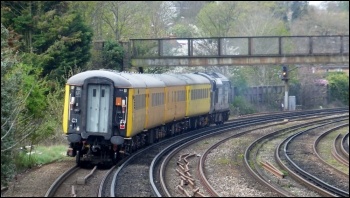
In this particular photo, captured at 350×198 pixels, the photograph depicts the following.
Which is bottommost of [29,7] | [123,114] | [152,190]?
[152,190]

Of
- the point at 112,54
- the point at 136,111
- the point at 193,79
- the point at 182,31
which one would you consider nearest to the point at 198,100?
the point at 193,79

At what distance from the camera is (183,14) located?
60844mm

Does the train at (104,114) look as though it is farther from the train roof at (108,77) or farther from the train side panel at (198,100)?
the train side panel at (198,100)

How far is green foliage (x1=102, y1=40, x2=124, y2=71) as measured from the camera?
112 feet

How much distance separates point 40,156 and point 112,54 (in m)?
13.6

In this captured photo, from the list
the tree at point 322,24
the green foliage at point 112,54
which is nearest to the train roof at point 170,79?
the green foliage at point 112,54

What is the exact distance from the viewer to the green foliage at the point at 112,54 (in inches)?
1341

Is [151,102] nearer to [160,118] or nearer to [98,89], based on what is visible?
[160,118]

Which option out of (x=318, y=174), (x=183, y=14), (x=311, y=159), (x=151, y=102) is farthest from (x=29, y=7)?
(x=183, y=14)

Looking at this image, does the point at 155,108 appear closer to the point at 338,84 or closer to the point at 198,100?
the point at 198,100

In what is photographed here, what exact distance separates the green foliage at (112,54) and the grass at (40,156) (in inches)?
416

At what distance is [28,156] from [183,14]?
4198 cm

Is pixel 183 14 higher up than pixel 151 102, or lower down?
higher up

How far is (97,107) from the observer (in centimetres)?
2028
